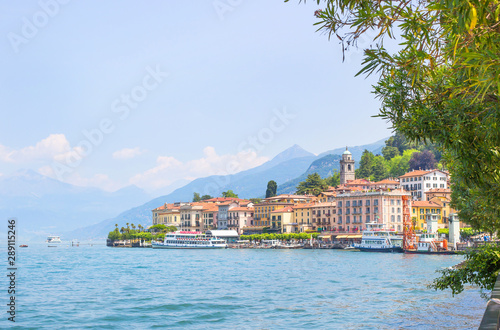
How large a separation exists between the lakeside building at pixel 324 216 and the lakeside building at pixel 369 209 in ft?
5.97

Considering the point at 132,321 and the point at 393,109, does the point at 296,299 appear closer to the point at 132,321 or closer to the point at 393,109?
the point at 132,321

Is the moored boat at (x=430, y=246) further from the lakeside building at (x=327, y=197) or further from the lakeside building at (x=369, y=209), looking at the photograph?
the lakeside building at (x=327, y=197)

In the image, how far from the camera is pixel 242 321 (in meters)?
22.6

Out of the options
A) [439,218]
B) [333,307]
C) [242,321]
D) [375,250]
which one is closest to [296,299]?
[333,307]

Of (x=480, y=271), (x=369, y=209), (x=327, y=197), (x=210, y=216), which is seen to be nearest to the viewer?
(x=480, y=271)

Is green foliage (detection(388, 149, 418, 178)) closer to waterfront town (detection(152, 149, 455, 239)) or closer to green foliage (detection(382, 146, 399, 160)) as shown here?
green foliage (detection(382, 146, 399, 160))

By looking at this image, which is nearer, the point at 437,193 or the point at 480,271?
the point at 480,271

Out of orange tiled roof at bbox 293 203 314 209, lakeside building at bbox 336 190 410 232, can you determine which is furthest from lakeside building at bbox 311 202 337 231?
lakeside building at bbox 336 190 410 232

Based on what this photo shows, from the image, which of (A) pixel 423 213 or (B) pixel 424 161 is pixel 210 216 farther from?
(A) pixel 423 213

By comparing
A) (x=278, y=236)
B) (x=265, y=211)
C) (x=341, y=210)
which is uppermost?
(x=265, y=211)

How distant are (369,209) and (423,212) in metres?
9.74

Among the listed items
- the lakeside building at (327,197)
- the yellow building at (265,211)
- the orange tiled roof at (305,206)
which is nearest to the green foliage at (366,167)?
the lakeside building at (327,197)

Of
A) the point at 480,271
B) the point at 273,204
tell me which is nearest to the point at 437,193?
the point at 273,204

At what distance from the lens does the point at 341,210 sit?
10769cm
